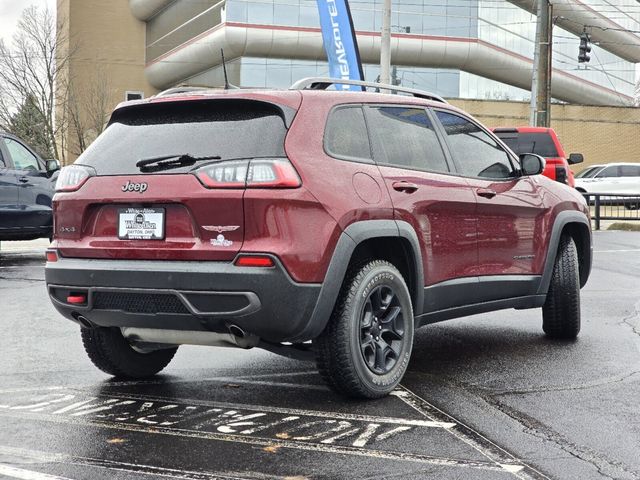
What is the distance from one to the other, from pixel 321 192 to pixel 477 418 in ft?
4.55

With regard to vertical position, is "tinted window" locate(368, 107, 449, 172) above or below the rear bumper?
above

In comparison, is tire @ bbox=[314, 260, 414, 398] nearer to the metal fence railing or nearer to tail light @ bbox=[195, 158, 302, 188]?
tail light @ bbox=[195, 158, 302, 188]

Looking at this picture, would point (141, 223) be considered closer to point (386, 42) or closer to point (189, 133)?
point (189, 133)

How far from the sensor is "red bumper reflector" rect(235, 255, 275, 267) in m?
4.74

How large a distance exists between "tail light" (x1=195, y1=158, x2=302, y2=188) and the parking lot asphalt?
3.86ft

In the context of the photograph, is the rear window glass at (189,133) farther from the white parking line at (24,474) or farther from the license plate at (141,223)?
the white parking line at (24,474)

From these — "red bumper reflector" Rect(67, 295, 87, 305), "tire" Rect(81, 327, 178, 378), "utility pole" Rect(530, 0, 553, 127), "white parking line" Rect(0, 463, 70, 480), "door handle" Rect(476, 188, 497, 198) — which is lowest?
"white parking line" Rect(0, 463, 70, 480)

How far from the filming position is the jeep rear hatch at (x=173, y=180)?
15.8ft

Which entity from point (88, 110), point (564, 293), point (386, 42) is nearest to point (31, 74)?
point (88, 110)

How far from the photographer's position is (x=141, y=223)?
197 inches

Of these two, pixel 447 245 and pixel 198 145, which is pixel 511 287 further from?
pixel 198 145

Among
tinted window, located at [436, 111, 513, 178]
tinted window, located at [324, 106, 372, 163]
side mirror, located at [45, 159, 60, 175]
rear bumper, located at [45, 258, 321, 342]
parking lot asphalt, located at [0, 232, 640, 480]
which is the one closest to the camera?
parking lot asphalt, located at [0, 232, 640, 480]

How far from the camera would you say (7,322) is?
838cm

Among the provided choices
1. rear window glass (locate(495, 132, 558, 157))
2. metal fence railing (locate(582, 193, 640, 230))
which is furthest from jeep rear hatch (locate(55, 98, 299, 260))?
metal fence railing (locate(582, 193, 640, 230))
